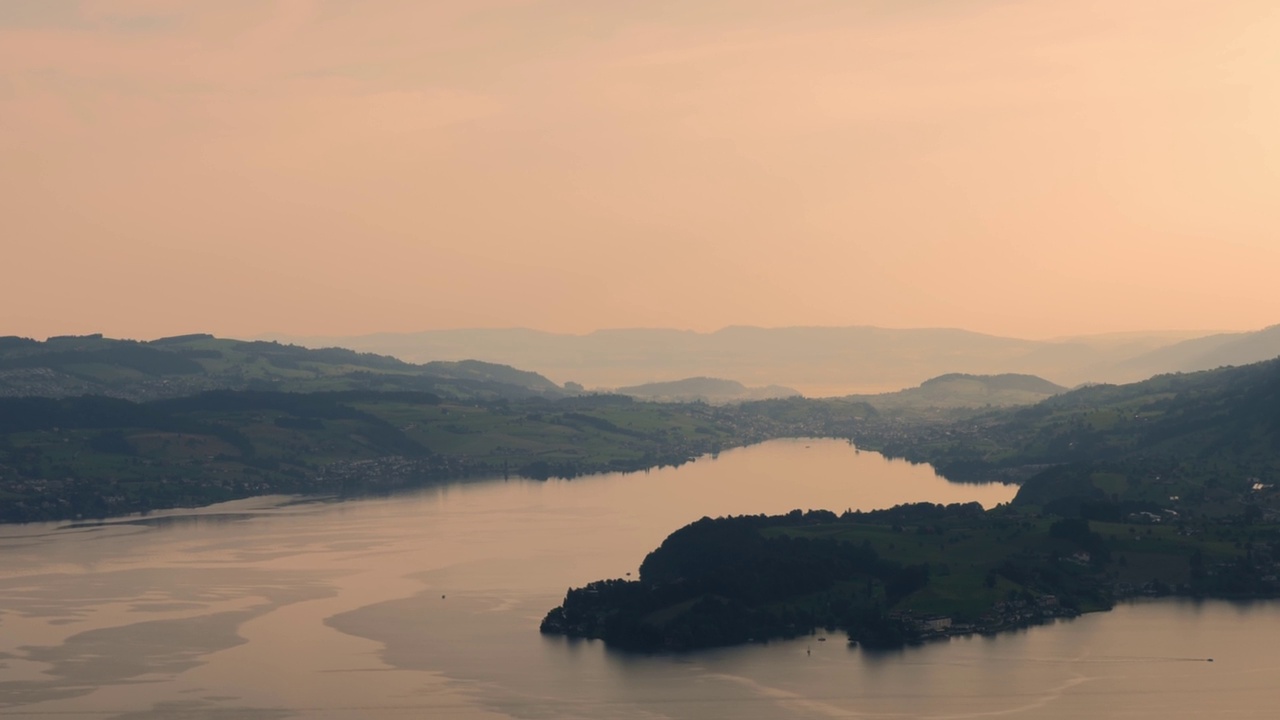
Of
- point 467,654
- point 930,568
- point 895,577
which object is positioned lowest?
point 467,654

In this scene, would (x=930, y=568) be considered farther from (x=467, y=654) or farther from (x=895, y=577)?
(x=467, y=654)

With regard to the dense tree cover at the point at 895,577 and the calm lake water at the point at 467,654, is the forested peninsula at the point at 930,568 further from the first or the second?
the calm lake water at the point at 467,654

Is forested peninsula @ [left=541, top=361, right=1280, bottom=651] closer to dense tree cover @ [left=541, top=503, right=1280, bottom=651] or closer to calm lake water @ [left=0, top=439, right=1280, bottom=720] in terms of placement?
dense tree cover @ [left=541, top=503, right=1280, bottom=651]

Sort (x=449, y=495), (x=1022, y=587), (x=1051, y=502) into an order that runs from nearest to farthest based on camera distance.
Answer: (x=1022, y=587) < (x=1051, y=502) < (x=449, y=495)

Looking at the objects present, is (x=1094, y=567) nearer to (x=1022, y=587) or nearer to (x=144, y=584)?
(x=1022, y=587)

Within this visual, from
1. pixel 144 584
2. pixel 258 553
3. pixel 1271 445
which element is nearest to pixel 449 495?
pixel 258 553

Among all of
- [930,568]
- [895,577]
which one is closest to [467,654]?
[895,577]

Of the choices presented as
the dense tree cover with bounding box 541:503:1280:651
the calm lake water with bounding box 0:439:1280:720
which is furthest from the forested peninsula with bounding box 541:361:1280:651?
the calm lake water with bounding box 0:439:1280:720

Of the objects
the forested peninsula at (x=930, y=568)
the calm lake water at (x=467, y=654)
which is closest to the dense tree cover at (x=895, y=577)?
the forested peninsula at (x=930, y=568)
